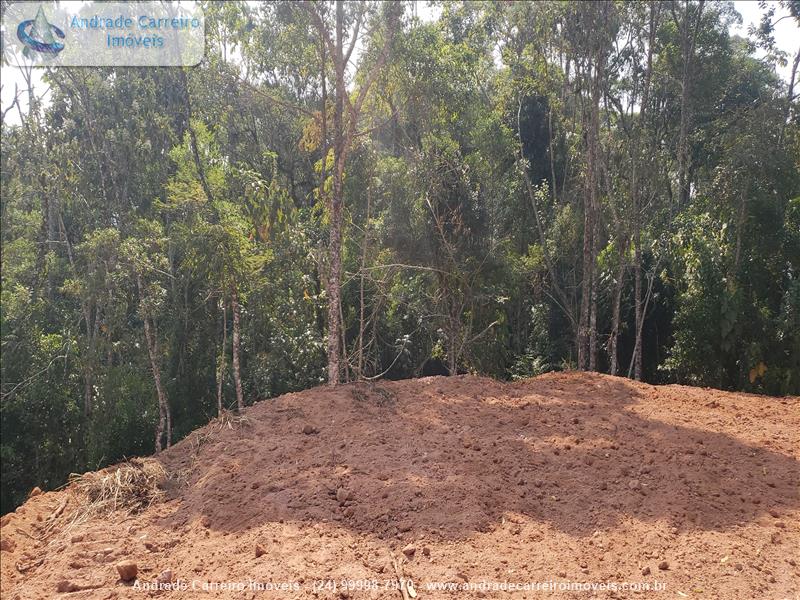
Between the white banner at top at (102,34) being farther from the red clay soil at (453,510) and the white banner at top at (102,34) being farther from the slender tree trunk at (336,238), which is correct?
the red clay soil at (453,510)

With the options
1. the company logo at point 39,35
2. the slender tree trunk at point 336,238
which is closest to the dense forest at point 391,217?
the slender tree trunk at point 336,238

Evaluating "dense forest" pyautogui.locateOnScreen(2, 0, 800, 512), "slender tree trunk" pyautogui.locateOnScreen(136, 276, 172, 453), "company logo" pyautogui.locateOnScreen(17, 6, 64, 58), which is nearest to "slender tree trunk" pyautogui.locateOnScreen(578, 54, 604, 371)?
"dense forest" pyautogui.locateOnScreen(2, 0, 800, 512)

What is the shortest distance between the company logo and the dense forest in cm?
68

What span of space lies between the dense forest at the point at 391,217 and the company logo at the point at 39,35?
0.68 metres

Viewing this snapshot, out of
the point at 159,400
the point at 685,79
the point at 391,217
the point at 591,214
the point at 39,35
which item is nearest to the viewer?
the point at 591,214

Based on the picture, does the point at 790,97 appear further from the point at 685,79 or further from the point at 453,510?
the point at 453,510

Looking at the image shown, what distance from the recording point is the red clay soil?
3795 mm

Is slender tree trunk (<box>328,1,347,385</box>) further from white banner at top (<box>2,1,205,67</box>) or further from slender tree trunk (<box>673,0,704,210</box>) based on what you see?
slender tree trunk (<box>673,0,704,210</box>)

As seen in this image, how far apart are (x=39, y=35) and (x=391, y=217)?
20.9ft

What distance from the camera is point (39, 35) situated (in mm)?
10852

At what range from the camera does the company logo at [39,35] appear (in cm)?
1051

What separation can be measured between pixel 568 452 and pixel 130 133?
968cm

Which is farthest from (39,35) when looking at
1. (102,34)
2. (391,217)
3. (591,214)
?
(591,214)

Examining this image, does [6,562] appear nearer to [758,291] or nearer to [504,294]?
[504,294]
